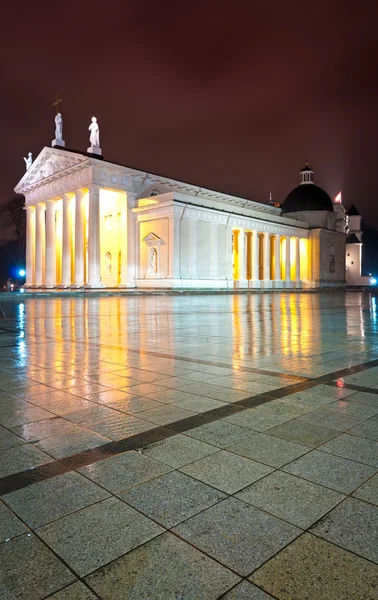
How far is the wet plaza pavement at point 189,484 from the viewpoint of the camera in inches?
83.8

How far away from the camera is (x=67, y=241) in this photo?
171 ft

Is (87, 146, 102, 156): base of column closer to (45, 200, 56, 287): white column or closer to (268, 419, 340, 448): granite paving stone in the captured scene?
(45, 200, 56, 287): white column

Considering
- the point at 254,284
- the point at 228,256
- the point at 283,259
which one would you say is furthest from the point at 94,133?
the point at 283,259

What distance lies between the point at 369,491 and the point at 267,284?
58.8 meters

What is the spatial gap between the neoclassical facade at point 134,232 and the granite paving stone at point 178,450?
42.3 m

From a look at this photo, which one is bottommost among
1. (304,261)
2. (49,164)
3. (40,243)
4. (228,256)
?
(228,256)

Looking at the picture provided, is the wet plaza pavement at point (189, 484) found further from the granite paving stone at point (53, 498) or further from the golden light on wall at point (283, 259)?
the golden light on wall at point (283, 259)

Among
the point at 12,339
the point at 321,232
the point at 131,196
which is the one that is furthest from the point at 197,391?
the point at 321,232

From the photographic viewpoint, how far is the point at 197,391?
570 centimetres

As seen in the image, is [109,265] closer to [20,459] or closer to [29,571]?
[20,459]

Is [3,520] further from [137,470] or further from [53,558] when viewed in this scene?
[137,470]

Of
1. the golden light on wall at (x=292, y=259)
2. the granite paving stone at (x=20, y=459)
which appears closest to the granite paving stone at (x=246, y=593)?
the granite paving stone at (x=20, y=459)

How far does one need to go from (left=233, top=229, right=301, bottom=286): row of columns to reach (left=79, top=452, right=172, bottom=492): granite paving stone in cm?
5235

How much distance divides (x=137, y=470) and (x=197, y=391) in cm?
244
